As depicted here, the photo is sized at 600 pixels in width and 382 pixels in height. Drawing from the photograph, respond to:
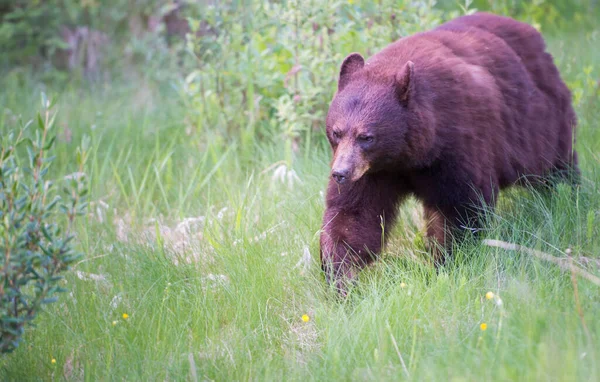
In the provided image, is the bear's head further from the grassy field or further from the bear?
the grassy field

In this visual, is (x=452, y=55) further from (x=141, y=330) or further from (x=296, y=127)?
(x=141, y=330)

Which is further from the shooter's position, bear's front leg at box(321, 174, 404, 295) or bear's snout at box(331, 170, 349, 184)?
bear's front leg at box(321, 174, 404, 295)

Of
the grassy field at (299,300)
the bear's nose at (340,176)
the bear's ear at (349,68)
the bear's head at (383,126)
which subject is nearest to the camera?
the grassy field at (299,300)

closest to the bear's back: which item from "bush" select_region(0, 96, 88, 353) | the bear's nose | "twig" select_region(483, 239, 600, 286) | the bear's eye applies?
the bear's eye

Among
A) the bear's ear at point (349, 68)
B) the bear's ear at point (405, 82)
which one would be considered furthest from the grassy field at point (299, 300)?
the bear's ear at point (349, 68)

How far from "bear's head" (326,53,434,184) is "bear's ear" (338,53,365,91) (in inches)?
6.1

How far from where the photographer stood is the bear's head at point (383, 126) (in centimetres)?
386

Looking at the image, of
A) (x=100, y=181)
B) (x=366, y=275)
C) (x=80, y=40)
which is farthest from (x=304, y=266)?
(x=80, y=40)

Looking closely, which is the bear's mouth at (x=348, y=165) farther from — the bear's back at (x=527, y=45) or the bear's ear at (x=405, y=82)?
the bear's back at (x=527, y=45)

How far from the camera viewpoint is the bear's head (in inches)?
152

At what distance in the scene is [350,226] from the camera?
13.5 ft

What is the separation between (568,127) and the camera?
16.7 ft

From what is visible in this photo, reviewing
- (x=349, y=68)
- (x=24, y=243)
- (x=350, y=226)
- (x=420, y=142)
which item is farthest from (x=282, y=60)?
(x=24, y=243)

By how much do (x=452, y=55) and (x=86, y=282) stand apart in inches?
93.9
